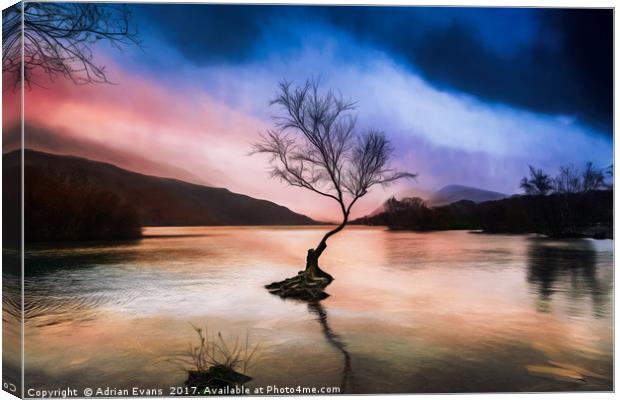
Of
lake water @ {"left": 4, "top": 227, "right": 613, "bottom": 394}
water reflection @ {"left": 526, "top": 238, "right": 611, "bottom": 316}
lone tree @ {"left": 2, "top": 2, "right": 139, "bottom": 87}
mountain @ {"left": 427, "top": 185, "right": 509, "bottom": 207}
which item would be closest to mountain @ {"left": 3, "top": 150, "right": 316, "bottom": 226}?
lake water @ {"left": 4, "top": 227, "right": 613, "bottom": 394}

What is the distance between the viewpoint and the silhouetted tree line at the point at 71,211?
3.63 meters

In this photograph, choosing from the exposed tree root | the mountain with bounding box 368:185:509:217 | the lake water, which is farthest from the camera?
the mountain with bounding box 368:185:509:217

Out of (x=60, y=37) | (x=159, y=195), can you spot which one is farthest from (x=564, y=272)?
(x=60, y=37)

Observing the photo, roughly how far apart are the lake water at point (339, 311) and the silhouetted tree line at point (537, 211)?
0.38 feet

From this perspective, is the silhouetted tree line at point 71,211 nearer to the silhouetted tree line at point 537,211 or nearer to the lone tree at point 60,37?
the lone tree at point 60,37

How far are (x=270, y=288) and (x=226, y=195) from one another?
81cm

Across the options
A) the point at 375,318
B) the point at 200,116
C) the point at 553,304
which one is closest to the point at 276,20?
the point at 200,116

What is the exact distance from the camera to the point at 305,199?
3.97 metres

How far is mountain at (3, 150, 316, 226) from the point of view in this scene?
366 cm

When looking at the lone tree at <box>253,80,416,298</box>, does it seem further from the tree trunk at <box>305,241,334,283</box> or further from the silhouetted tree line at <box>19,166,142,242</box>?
the silhouetted tree line at <box>19,166,142,242</box>

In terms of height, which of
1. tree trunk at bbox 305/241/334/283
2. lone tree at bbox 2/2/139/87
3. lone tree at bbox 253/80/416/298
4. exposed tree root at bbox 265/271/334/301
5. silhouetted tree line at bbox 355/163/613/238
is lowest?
exposed tree root at bbox 265/271/334/301

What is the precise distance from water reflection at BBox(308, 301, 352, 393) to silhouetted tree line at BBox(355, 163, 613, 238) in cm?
77

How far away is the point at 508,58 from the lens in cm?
402

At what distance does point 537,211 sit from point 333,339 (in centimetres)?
199
